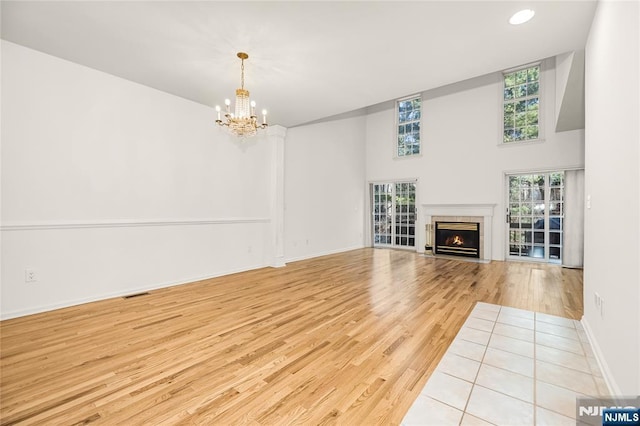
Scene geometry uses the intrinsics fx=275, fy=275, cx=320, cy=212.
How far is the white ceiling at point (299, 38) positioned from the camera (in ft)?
7.50

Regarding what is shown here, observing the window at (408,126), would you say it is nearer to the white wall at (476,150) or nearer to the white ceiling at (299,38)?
the white wall at (476,150)

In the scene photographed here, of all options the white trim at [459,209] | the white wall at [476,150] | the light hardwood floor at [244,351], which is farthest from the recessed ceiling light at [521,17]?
the white trim at [459,209]

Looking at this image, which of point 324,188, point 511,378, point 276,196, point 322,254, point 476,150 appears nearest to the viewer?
point 511,378

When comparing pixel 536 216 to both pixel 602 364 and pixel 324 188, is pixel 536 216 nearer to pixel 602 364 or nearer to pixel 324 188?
pixel 324 188

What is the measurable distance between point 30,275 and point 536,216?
8.46m


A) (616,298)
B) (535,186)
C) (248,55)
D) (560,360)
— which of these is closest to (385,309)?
(560,360)

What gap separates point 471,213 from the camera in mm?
6562

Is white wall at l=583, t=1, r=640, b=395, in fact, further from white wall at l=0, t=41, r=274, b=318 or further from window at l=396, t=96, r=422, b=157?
window at l=396, t=96, r=422, b=157

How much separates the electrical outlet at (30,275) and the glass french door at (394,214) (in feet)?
23.9

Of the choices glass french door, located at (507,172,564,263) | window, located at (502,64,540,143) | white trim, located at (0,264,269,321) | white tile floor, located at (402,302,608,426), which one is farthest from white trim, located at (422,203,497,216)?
white trim, located at (0,264,269,321)

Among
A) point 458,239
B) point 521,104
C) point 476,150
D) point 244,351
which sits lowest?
point 244,351

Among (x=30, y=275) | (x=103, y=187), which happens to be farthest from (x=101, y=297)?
(x=103, y=187)

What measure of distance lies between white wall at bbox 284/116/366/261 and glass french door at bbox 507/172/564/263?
12.4 ft

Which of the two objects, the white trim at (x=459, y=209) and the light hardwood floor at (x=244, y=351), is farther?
the white trim at (x=459, y=209)
